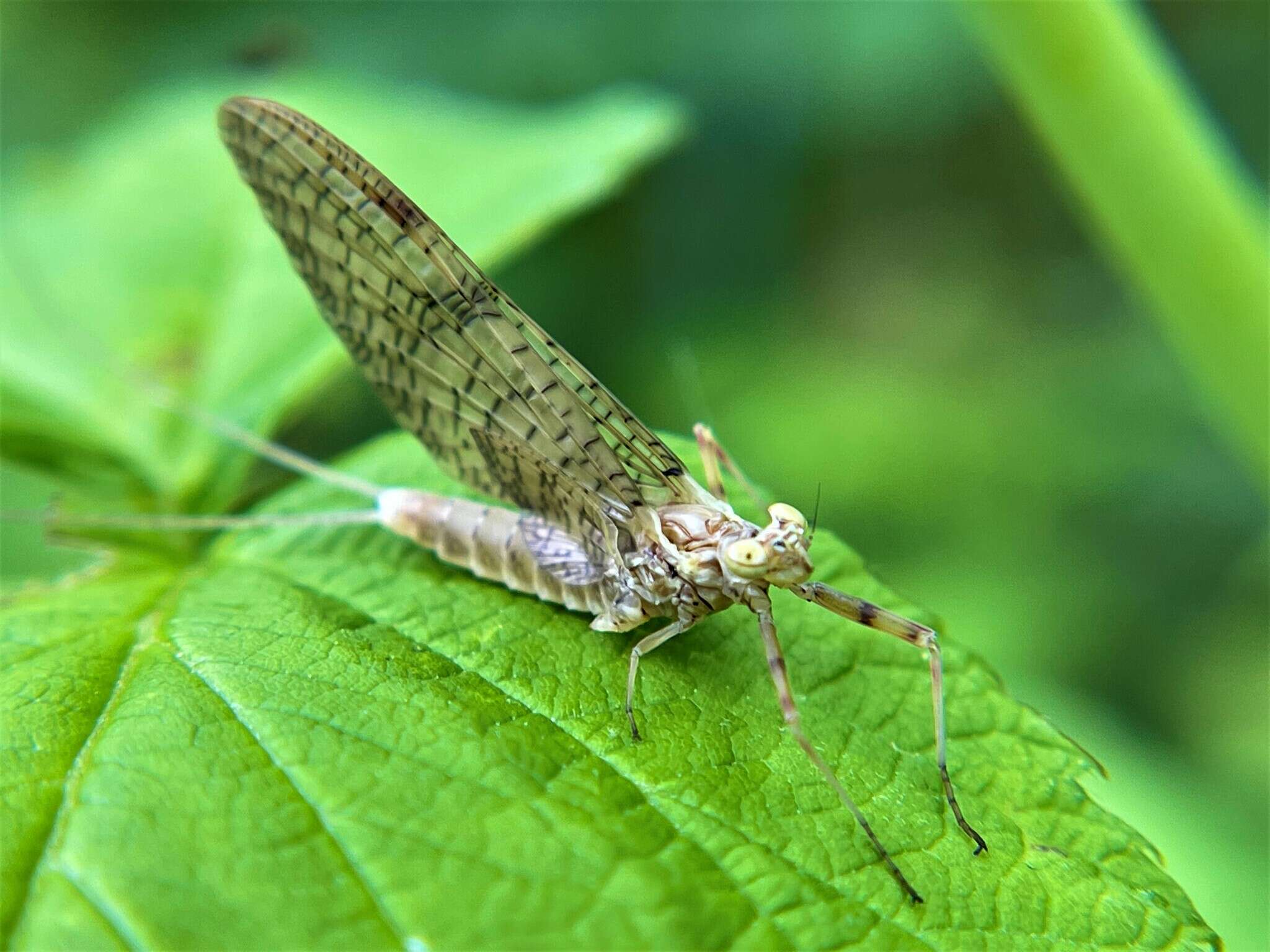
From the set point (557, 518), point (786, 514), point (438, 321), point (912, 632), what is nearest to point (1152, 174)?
point (786, 514)

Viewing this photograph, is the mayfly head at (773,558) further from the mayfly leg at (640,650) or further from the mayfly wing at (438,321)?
the mayfly wing at (438,321)

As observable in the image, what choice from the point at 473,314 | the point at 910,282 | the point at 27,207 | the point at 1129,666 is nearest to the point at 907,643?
the point at 473,314

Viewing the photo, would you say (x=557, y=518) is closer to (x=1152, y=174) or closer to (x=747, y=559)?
(x=747, y=559)

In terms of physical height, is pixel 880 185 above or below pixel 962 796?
above

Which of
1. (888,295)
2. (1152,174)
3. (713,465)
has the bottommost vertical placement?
(713,465)

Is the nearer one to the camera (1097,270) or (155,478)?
(155,478)

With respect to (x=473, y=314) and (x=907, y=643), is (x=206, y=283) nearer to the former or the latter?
(x=473, y=314)

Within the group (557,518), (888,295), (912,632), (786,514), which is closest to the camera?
(912,632)

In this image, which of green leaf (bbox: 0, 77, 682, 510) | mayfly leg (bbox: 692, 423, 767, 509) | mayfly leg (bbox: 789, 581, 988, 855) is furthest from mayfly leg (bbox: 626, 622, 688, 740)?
green leaf (bbox: 0, 77, 682, 510)
